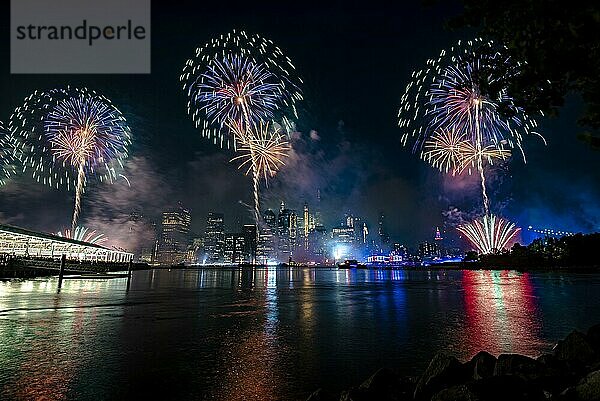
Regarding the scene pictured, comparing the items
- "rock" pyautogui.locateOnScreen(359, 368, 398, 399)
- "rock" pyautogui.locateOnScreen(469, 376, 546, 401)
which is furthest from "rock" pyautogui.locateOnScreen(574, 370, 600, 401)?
"rock" pyautogui.locateOnScreen(359, 368, 398, 399)

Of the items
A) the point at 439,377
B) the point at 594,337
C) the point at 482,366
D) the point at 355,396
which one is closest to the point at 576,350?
the point at 594,337

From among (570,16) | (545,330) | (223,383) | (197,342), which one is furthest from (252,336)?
(570,16)

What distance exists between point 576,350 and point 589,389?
14.3 feet

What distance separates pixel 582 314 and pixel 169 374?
25996 millimetres

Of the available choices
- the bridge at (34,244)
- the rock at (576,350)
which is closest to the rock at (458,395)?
the rock at (576,350)

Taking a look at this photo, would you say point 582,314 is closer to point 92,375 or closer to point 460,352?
point 460,352

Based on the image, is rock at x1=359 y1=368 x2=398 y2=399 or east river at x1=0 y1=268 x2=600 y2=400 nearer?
rock at x1=359 y1=368 x2=398 y2=399

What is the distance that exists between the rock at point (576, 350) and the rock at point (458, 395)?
4.89 meters

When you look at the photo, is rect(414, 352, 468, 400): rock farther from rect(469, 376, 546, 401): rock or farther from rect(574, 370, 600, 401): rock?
rect(574, 370, 600, 401): rock

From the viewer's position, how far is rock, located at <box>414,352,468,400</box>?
8.80m

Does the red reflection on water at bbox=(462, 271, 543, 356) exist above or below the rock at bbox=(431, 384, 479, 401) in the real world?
below

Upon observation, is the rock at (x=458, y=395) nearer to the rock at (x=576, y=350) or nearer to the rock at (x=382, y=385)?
the rock at (x=382, y=385)

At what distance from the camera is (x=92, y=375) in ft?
38.8

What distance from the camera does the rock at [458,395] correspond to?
721 centimetres
